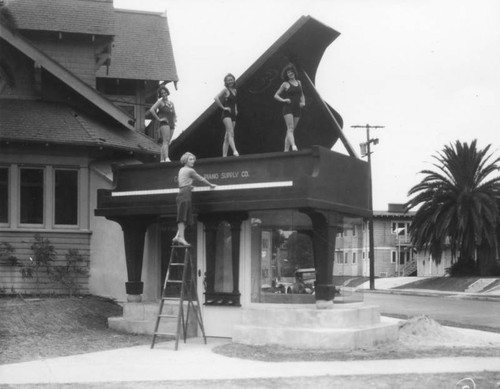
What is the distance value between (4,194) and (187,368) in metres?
10.1

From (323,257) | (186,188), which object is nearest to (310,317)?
(323,257)

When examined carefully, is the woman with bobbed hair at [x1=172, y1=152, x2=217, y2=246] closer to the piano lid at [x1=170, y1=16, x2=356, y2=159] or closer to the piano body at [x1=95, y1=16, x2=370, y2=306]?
the piano body at [x1=95, y1=16, x2=370, y2=306]

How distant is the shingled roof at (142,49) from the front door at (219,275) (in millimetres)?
12781

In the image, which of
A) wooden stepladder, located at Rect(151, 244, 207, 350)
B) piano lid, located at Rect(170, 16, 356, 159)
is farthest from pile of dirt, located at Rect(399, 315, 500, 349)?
wooden stepladder, located at Rect(151, 244, 207, 350)

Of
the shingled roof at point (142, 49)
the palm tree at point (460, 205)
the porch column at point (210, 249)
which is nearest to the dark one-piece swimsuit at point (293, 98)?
the porch column at point (210, 249)

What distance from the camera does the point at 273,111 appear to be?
14086 millimetres

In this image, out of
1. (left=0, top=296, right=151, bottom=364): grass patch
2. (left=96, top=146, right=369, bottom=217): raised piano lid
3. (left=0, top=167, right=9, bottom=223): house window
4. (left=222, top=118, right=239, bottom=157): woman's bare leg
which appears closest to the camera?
(left=0, top=296, right=151, bottom=364): grass patch

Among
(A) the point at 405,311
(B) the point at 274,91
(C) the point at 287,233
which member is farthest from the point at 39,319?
(A) the point at 405,311

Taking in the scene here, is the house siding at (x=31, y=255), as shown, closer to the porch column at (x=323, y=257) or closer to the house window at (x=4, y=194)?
the house window at (x=4, y=194)

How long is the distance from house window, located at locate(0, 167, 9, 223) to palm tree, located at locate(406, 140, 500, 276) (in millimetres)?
27004

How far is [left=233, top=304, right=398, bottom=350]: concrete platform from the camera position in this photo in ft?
37.8

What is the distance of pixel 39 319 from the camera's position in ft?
45.8

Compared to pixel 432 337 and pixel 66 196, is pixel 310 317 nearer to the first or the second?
pixel 432 337

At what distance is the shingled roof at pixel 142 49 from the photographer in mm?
25656
